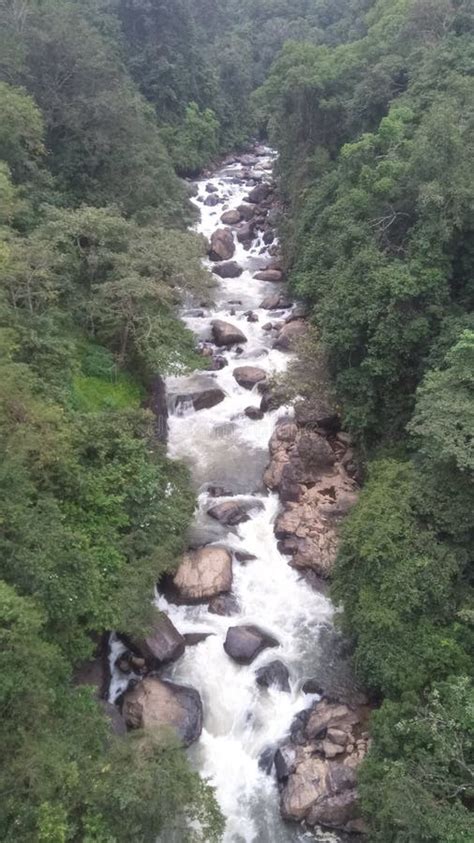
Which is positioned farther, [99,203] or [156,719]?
[99,203]

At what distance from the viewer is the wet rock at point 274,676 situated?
49.1 feet

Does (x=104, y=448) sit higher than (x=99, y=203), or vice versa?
(x=99, y=203)

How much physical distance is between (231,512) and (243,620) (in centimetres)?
394

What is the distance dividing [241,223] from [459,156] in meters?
21.3

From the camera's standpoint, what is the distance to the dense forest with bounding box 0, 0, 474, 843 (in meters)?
11.0

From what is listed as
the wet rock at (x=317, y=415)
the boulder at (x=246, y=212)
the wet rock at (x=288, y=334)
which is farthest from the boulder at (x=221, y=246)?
the wet rock at (x=317, y=415)

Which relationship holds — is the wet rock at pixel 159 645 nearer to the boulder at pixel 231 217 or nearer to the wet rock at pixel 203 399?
the wet rock at pixel 203 399

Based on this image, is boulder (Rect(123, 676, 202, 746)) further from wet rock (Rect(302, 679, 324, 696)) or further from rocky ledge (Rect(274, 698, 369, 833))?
wet rock (Rect(302, 679, 324, 696))

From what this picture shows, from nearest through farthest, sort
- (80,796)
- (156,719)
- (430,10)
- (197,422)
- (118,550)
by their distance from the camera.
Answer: (80,796), (156,719), (118,550), (197,422), (430,10)

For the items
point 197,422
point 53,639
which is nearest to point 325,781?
point 53,639

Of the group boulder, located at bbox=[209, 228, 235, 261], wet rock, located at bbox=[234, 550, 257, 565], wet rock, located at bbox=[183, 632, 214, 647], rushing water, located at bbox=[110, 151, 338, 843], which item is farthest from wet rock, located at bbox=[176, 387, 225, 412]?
boulder, located at bbox=[209, 228, 235, 261]

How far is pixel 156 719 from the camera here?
1371 centimetres

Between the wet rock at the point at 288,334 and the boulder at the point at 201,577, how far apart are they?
12088mm

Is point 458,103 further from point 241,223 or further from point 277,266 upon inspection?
point 241,223
